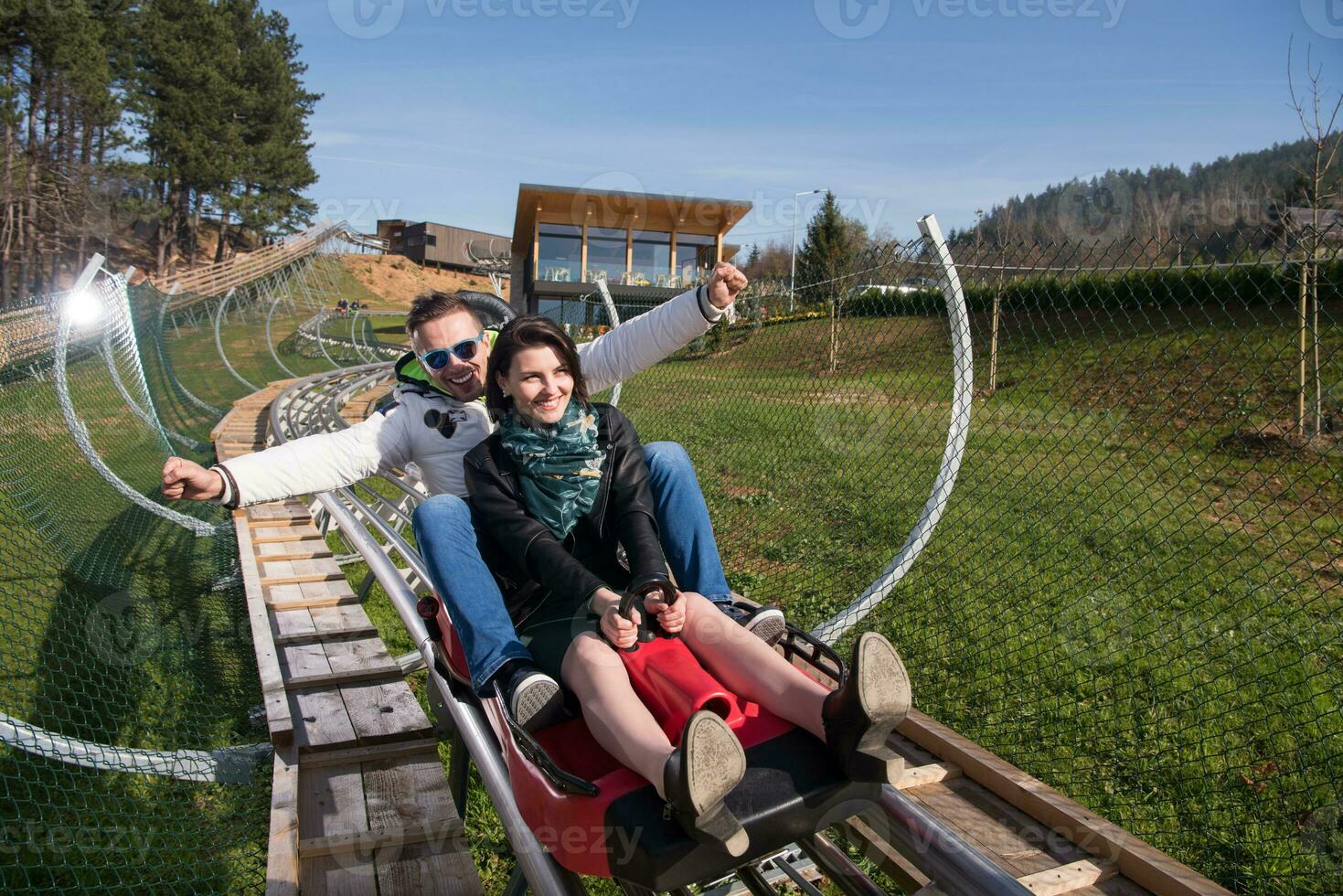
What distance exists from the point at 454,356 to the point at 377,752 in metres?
1.49

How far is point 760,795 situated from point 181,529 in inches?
251

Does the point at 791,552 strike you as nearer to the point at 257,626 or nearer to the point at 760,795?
the point at 257,626

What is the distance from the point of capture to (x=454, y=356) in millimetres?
2996

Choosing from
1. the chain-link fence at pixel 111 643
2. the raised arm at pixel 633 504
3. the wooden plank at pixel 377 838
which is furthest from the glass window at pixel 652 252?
the wooden plank at pixel 377 838

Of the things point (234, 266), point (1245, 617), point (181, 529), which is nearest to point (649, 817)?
point (1245, 617)

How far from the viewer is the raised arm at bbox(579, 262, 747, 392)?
299cm

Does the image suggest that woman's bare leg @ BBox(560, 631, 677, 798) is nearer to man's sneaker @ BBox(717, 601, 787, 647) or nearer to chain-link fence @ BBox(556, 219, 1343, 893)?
man's sneaker @ BBox(717, 601, 787, 647)

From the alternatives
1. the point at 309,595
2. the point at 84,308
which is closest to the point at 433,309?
the point at 309,595

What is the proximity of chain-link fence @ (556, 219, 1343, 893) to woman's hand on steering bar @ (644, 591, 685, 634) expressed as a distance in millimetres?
1646

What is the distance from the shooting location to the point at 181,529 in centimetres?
670

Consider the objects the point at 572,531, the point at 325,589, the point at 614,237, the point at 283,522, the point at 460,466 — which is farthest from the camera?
the point at 614,237
